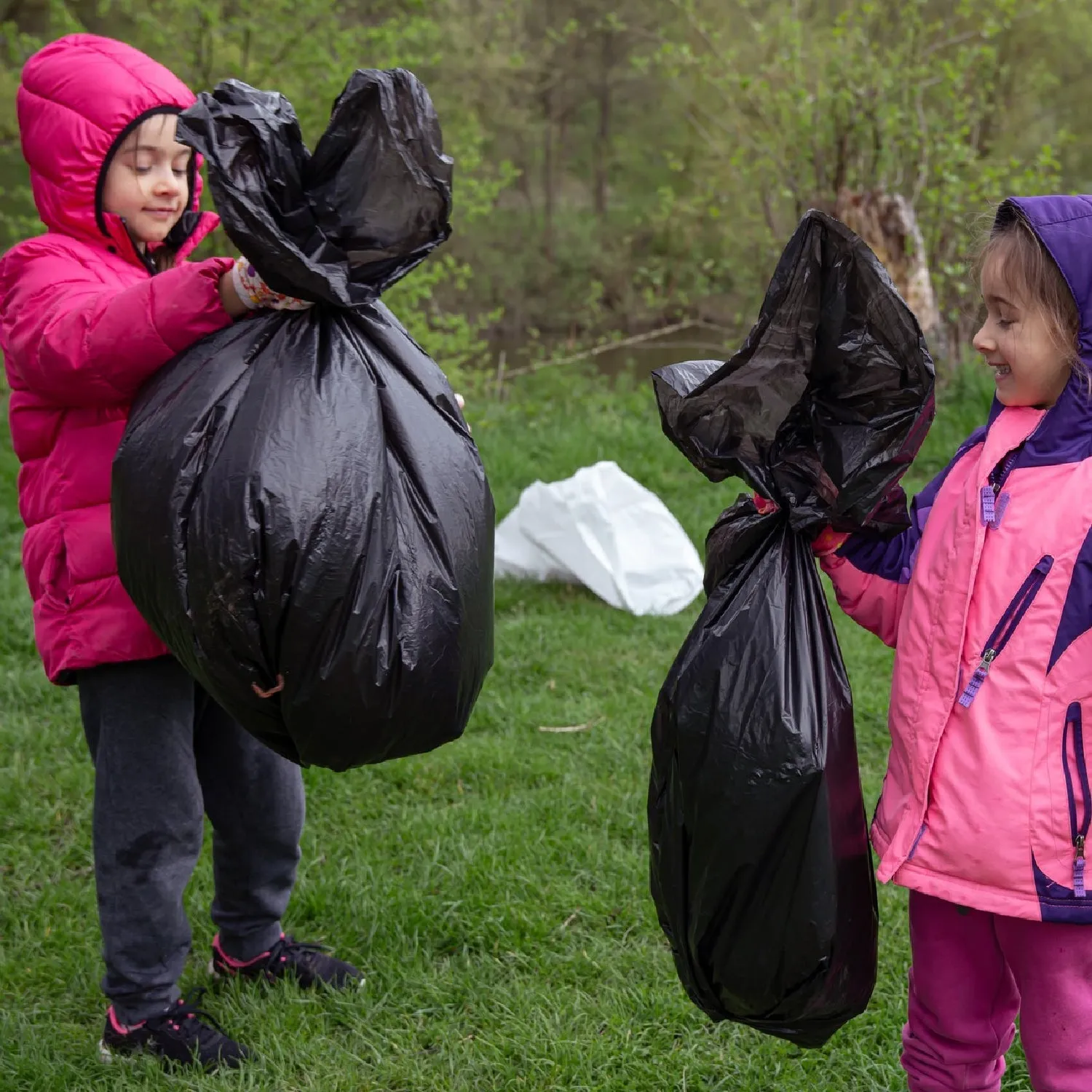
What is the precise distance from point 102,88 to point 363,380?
0.73 metres

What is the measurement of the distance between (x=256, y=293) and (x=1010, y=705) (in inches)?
51.4

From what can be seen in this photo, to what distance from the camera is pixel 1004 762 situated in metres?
1.67

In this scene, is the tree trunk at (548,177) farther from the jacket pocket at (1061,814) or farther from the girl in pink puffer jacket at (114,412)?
the jacket pocket at (1061,814)

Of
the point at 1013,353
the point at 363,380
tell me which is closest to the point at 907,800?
the point at 1013,353

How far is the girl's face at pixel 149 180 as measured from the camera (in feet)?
7.09

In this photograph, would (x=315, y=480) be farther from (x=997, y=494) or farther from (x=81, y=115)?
(x=997, y=494)

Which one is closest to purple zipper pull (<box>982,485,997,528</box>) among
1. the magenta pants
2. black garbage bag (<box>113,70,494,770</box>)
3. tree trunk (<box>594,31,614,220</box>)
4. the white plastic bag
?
the magenta pants

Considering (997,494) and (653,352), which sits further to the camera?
(653,352)

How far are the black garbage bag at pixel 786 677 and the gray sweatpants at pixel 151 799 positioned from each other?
923 mm

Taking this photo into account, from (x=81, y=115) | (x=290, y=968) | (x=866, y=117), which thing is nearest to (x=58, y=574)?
(x=81, y=115)

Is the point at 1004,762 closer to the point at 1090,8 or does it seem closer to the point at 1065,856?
the point at 1065,856

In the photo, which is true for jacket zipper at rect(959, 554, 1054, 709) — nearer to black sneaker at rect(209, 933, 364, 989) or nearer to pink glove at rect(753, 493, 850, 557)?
pink glove at rect(753, 493, 850, 557)

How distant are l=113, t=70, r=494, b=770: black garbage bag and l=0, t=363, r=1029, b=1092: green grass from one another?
747mm

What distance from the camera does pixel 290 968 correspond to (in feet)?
8.33
